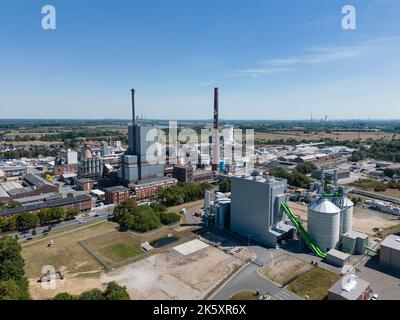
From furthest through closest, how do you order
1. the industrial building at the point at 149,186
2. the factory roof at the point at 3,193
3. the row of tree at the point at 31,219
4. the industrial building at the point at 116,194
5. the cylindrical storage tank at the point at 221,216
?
the industrial building at the point at 149,186 → the industrial building at the point at 116,194 → the factory roof at the point at 3,193 → the cylindrical storage tank at the point at 221,216 → the row of tree at the point at 31,219

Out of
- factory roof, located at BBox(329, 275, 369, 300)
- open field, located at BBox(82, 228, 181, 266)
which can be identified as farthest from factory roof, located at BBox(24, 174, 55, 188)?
factory roof, located at BBox(329, 275, 369, 300)

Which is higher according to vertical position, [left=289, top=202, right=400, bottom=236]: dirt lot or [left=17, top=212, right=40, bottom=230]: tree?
[left=17, top=212, right=40, bottom=230]: tree

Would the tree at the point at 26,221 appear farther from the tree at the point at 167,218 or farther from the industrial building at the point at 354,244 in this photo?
the industrial building at the point at 354,244

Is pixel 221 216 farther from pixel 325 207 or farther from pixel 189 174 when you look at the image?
pixel 189 174

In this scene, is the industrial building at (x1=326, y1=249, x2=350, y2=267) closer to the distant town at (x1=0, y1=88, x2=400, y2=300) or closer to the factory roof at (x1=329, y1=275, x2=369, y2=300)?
the distant town at (x1=0, y1=88, x2=400, y2=300)

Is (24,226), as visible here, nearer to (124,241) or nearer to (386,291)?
(124,241)

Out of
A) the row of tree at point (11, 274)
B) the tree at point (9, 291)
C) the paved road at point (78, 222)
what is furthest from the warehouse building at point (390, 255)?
the paved road at point (78, 222)

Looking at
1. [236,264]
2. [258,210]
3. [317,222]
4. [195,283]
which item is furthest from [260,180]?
[195,283]
